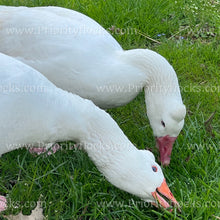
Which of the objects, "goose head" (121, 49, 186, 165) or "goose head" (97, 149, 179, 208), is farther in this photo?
"goose head" (121, 49, 186, 165)

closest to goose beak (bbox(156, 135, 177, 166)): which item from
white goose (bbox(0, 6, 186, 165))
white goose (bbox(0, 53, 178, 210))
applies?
white goose (bbox(0, 6, 186, 165))

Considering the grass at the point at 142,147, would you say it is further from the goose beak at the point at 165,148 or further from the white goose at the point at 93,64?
the white goose at the point at 93,64

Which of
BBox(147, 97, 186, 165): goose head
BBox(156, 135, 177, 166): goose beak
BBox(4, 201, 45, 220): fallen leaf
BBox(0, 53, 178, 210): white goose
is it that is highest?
BBox(0, 53, 178, 210): white goose

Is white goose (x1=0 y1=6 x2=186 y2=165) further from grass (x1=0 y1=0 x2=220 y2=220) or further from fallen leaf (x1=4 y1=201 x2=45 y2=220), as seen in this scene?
fallen leaf (x1=4 y1=201 x2=45 y2=220)

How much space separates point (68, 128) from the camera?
10.6 feet

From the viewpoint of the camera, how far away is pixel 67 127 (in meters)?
3.21

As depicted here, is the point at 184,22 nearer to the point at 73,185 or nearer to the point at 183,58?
the point at 183,58

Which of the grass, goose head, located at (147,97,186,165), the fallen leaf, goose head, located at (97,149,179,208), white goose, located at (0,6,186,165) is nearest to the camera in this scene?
goose head, located at (97,149,179,208)

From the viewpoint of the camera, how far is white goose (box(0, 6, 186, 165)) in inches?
156

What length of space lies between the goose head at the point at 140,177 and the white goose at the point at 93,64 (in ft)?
2.70

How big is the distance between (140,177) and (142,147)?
1162mm

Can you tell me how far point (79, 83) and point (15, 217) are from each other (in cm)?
138

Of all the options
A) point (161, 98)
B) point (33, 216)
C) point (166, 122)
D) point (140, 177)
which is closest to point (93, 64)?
point (161, 98)

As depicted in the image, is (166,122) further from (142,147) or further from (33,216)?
(33,216)
